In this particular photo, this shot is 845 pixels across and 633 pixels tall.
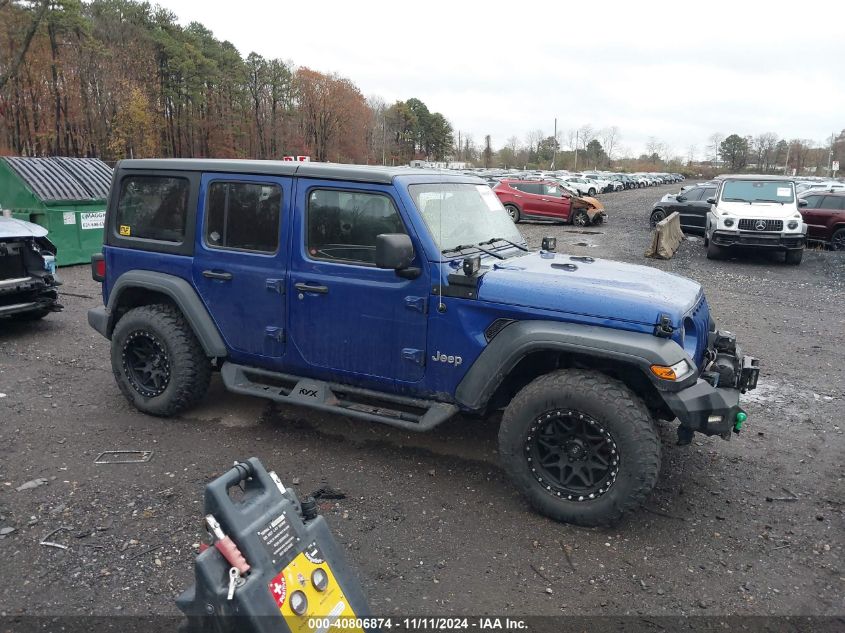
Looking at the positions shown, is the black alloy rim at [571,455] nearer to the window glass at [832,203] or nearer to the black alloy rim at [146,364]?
the black alloy rim at [146,364]

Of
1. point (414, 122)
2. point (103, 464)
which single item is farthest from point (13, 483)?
point (414, 122)

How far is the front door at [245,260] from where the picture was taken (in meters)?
4.39

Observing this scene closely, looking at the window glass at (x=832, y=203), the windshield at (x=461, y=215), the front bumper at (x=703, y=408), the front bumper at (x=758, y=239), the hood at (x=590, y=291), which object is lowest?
the front bumper at (x=703, y=408)

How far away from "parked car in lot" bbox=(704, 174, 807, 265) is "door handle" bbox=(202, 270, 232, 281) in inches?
Result: 506

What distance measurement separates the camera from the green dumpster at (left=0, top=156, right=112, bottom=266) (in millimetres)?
11141

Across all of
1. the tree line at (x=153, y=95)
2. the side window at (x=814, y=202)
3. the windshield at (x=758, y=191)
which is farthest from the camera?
the tree line at (x=153, y=95)

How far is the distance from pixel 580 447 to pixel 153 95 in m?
53.3

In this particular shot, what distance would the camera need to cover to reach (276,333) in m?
4.43

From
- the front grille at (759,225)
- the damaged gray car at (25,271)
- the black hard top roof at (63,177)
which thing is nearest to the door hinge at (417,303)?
the damaged gray car at (25,271)

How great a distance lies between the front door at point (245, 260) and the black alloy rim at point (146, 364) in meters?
0.62

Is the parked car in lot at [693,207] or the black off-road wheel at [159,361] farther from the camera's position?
the parked car in lot at [693,207]

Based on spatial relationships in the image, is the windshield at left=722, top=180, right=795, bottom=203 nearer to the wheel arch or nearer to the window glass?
the window glass

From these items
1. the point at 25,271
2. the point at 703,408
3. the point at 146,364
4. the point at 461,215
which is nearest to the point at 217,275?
the point at 146,364

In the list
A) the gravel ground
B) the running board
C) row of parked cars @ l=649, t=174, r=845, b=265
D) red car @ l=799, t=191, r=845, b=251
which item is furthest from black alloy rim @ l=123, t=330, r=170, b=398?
red car @ l=799, t=191, r=845, b=251
